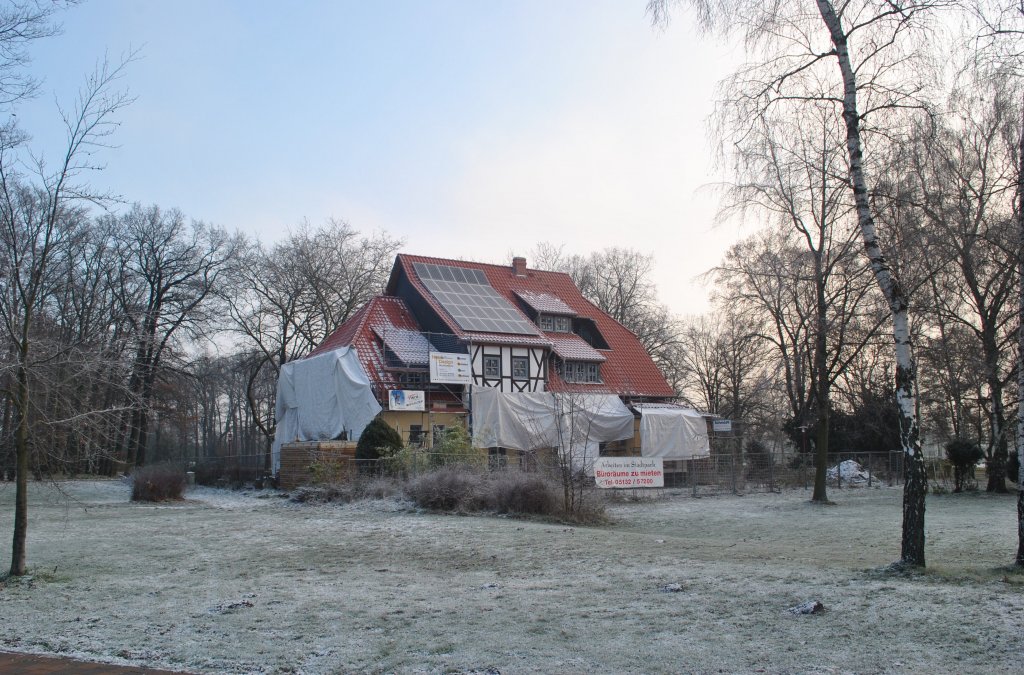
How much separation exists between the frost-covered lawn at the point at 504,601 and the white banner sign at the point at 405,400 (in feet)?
61.3

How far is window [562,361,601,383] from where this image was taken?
4144cm

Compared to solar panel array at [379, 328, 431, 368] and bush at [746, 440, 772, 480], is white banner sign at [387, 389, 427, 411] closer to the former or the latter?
solar panel array at [379, 328, 431, 368]

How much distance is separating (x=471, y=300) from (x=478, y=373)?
4.65 meters

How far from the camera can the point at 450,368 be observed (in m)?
36.4

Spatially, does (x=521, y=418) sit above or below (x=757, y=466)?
above

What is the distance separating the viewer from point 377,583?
32.5 ft

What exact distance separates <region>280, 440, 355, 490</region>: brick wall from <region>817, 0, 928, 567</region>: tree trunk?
54.3ft

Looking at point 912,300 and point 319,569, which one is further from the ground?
point 912,300

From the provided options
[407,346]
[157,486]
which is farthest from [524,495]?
[407,346]

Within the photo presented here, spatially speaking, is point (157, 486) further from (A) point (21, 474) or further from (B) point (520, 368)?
(B) point (520, 368)

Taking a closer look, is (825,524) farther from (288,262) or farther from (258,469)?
(288,262)

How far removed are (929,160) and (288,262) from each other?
128ft

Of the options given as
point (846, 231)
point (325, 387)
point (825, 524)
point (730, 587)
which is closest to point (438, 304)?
point (325, 387)

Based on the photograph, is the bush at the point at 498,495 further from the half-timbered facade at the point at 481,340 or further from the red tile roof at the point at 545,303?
the red tile roof at the point at 545,303
